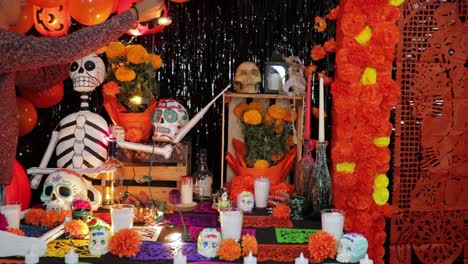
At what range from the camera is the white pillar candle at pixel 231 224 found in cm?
214

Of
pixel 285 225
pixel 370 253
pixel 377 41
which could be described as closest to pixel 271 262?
pixel 285 225

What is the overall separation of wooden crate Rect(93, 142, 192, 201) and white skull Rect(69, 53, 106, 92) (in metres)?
0.36

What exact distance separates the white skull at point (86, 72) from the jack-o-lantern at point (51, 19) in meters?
0.17

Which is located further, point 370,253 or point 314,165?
point 370,253

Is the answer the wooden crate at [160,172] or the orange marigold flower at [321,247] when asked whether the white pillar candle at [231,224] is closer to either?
the orange marigold flower at [321,247]

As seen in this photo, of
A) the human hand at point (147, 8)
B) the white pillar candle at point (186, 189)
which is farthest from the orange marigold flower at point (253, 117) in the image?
the human hand at point (147, 8)

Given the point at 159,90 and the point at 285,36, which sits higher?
the point at 285,36

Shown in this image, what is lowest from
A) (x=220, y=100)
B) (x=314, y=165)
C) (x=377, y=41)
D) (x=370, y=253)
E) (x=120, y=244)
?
(x=370, y=253)

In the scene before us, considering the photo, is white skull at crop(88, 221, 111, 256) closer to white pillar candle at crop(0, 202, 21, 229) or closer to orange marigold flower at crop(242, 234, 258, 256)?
white pillar candle at crop(0, 202, 21, 229)

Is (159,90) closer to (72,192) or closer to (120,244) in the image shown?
(72,192)

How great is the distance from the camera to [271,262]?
6.62 ft

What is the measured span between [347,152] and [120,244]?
1.23 metres

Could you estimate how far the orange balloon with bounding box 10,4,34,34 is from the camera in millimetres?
2650

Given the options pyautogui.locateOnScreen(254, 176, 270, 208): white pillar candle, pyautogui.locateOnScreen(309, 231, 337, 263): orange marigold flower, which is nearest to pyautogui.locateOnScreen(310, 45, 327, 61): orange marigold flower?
pyautogui.locateOnScreen(254, 176, 270, 208): white pillar candle
